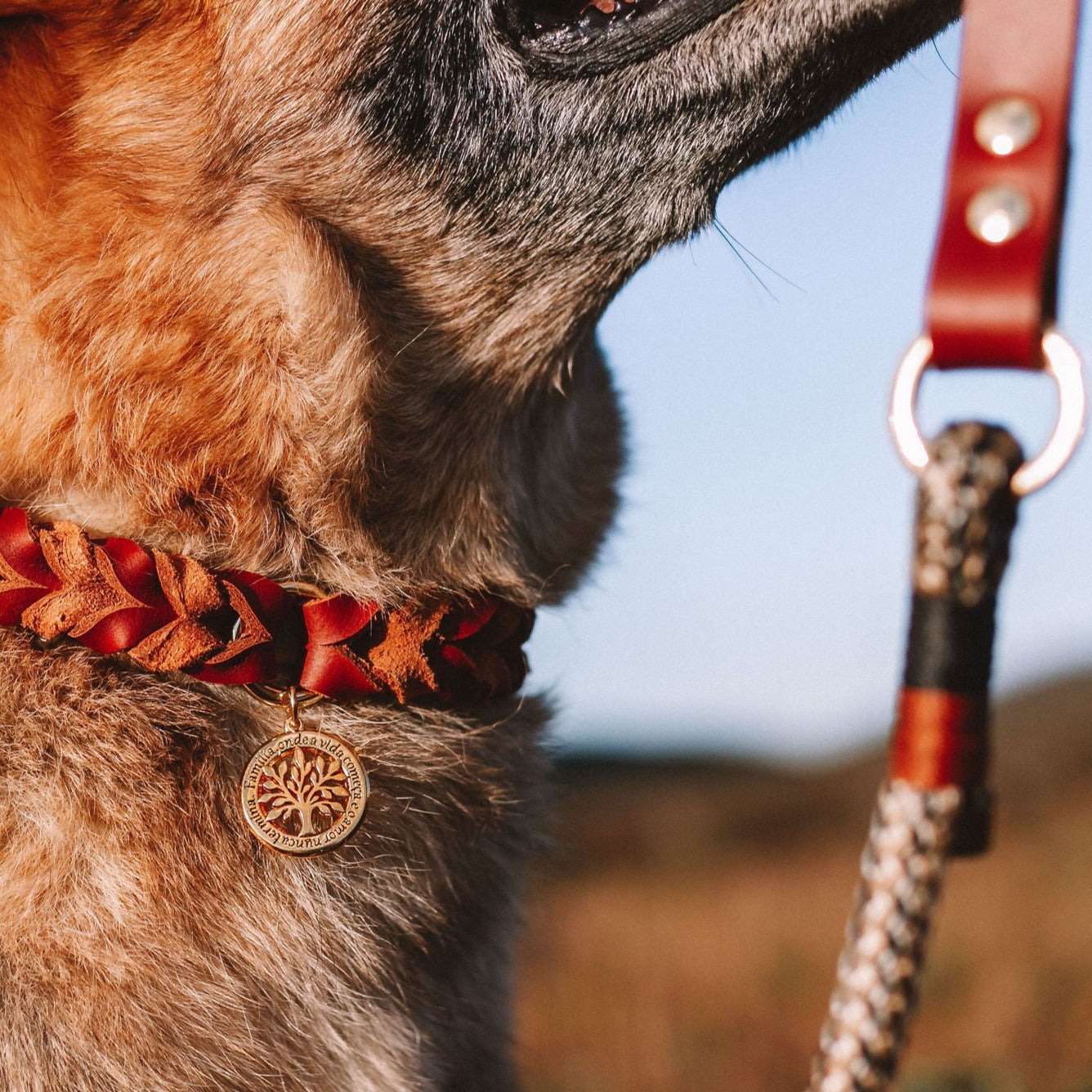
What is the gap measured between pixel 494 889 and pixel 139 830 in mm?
605

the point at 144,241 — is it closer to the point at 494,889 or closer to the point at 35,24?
the point at 35,24

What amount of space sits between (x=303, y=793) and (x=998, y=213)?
1.04 meters

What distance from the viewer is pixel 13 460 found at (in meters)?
1.53

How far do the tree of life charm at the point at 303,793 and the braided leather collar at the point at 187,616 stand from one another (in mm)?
86

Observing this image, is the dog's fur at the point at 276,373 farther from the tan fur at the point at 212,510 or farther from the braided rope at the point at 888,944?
the braided rope at the point at 888,944

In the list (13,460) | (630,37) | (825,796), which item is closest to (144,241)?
(13,460)

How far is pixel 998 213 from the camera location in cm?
87

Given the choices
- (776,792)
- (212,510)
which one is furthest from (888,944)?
(776,792)

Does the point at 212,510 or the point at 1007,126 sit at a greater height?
the point at 1007,126

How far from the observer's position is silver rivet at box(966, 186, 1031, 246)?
87 centimetres

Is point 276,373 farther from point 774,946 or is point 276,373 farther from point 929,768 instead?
point 774,946

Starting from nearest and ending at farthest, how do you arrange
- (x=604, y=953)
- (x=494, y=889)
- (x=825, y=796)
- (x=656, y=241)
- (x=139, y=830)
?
(x=139, y=830)
(x=656, y=241)
(x=494, y=889)
(x=604, y=953)
(x=825, y=796)

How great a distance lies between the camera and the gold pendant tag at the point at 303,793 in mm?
1404

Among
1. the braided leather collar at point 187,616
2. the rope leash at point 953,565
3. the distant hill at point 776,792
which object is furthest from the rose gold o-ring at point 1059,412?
the distant hill at point 776,792
